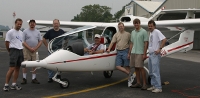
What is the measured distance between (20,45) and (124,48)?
8.91 feet

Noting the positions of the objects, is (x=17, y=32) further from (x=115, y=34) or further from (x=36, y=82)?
(x=115, y=34)

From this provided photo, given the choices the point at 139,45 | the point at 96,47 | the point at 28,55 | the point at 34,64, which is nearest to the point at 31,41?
the point at 28,55

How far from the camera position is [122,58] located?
6492 mm

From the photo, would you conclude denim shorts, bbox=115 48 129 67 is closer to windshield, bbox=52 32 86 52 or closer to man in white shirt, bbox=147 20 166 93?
man in white shirt, bbox=147 20 166 93

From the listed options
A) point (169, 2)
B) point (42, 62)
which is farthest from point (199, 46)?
point (42, 62)

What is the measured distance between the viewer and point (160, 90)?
237 inches

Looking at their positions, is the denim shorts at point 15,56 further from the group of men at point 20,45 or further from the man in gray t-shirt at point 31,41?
the man in gray t-shirt at point 31,41

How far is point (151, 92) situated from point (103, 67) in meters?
1.43

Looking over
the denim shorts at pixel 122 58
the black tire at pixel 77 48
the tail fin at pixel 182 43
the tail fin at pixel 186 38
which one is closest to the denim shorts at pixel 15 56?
the black tire at pixel 77 48

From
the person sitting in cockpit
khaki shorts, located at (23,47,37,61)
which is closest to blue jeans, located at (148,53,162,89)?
the person sitting in cockpit

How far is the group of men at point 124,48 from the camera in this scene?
5.90 metres

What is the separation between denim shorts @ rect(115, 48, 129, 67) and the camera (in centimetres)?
644

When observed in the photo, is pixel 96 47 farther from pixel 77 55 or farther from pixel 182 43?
pixel 182 43

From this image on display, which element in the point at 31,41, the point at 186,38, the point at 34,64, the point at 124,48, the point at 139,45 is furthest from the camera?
the point at 186,38
